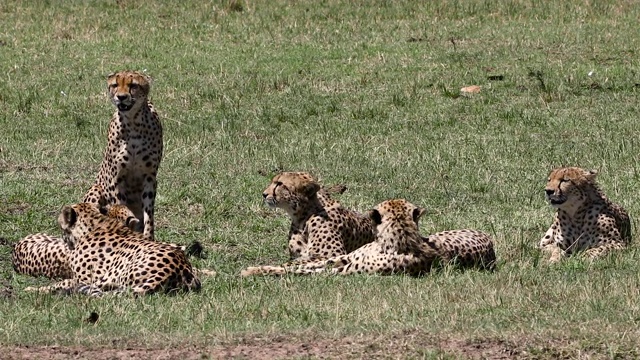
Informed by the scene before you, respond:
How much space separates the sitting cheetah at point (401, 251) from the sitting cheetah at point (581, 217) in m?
0.98

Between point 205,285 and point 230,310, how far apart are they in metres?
0.98

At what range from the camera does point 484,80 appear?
1692 centimetres

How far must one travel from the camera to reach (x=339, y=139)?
48.1 ft

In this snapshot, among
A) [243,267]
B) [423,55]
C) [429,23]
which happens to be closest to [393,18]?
[429,23]

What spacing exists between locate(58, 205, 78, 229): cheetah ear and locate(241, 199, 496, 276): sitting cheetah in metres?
1.12

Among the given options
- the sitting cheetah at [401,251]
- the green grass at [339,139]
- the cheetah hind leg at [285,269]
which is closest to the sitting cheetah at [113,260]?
the green grass at [339,139]

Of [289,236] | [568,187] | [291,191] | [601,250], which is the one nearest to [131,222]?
[291,191]

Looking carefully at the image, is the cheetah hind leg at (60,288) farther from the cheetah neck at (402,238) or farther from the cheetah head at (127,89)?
the cheetah neck at (402,238)

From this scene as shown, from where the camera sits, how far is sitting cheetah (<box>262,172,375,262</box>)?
32.7 ft

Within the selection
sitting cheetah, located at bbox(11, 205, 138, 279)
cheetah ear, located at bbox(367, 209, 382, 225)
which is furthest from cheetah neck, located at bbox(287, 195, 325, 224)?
sitting cheetah, located at bbox(11, 205, 138, 279)

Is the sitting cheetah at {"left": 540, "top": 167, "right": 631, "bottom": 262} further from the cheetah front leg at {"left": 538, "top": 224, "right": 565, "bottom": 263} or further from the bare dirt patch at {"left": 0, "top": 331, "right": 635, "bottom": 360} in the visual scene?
the bare dirt patch at {"left": 0, "top": 331, "right": 635, "bottom": 360}

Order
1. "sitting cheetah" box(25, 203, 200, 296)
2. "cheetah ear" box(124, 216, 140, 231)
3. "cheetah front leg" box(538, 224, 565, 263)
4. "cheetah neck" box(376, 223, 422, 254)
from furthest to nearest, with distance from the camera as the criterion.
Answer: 1. "cheetah front leg" box(538, 224, 565, 263)
2. "cheetah ear" box(124, 216, 140, 231)
3. "cheetah neck" box(376, 223, 422, 254)
4. "sitting cheetah" box(25, 203, 200, 296)

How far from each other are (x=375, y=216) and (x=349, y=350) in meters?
2.36

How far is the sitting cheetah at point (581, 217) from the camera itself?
10.3 metres
